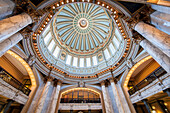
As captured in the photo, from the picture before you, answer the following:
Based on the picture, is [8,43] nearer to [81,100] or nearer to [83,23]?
[81,100]

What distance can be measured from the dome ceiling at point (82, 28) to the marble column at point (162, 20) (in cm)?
1216

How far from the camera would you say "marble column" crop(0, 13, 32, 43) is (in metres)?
4.20

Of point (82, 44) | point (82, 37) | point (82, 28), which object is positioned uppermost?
point (82, 28)

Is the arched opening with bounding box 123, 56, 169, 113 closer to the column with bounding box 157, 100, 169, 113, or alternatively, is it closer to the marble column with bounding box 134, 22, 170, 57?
the column with bounding box 157, 100, 169, 113

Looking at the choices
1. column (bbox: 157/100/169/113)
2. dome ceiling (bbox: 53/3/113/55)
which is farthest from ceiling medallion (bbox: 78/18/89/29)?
column (bbox: 157/100/169/113)

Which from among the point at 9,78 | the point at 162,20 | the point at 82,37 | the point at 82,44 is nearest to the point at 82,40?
the point at 82,37

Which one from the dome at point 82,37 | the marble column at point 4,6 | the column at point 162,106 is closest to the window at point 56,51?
the dome at point 82,37

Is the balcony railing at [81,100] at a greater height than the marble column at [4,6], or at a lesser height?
lesser

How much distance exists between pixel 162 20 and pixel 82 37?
1853 cm

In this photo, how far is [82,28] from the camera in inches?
846

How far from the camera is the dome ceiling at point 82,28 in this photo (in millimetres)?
18141

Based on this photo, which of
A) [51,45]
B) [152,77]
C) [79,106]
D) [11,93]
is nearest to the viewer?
[11,93]

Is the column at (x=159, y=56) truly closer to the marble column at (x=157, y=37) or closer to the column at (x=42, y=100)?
the marble column at (x=157, y=37)

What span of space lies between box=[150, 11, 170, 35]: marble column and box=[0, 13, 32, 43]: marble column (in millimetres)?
8992
